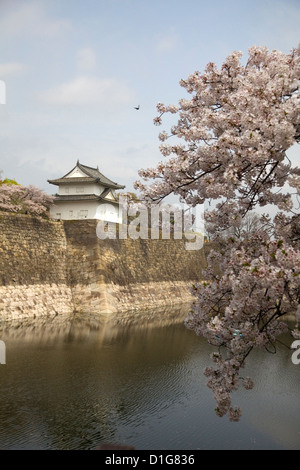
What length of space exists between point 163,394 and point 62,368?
298cm

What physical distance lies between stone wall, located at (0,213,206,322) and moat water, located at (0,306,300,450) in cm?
477

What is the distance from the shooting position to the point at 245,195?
19.2 feet

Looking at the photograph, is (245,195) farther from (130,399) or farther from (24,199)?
(24,199)

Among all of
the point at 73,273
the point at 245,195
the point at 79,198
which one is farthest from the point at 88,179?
the point at 245,195

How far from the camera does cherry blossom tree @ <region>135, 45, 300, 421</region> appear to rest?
4742 mm

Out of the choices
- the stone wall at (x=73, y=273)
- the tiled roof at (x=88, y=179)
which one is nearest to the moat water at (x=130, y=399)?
the stone wall at (x=73, y=273)

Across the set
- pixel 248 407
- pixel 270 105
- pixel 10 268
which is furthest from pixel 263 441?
pixel 10 268

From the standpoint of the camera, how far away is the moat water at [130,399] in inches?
276

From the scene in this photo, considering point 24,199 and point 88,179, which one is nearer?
point 24,199

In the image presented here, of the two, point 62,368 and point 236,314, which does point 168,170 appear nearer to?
point 236,314

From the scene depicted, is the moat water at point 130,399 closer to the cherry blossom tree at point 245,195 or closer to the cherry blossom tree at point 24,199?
the cherry blossom tree at point 245,195

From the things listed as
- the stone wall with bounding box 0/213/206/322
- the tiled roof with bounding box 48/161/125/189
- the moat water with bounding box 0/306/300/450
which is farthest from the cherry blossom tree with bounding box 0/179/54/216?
the moat water with bounding box 0/306/300/450

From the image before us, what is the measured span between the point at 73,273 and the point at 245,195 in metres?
17.6

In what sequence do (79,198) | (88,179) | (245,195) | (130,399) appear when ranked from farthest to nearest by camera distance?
(88,179) < (79,198) < (130,399) < (245,195)
